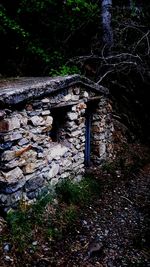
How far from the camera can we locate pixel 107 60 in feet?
31.0

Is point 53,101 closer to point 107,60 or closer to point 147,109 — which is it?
point 107,60

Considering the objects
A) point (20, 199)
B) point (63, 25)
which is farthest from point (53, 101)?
point (63, 25)

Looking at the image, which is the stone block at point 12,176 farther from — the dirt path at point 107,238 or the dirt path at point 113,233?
the dirt path at point 113,233

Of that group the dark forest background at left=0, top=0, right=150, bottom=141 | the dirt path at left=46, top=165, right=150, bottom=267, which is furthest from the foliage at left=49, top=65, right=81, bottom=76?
the dirt path at left=46, top=165, right=150, bottom=267

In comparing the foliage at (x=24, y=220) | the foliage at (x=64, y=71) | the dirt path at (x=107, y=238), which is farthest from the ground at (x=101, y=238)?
the foliage at (x=64, y=71)

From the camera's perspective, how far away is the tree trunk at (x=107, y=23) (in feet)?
30.9

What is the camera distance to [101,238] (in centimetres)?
550

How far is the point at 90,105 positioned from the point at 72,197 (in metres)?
2.62

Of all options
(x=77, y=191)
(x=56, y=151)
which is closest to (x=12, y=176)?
(x=56, y=151)

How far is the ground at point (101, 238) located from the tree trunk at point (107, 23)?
443 cm

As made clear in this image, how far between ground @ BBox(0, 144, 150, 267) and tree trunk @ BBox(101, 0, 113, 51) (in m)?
4.43

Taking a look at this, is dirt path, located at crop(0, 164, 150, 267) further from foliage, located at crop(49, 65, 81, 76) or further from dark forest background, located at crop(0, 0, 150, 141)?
dark forest background, located at crop(0, 0, 150, 141)

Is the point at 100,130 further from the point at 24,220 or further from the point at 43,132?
the point at 24,220

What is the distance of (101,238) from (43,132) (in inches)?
83.4
